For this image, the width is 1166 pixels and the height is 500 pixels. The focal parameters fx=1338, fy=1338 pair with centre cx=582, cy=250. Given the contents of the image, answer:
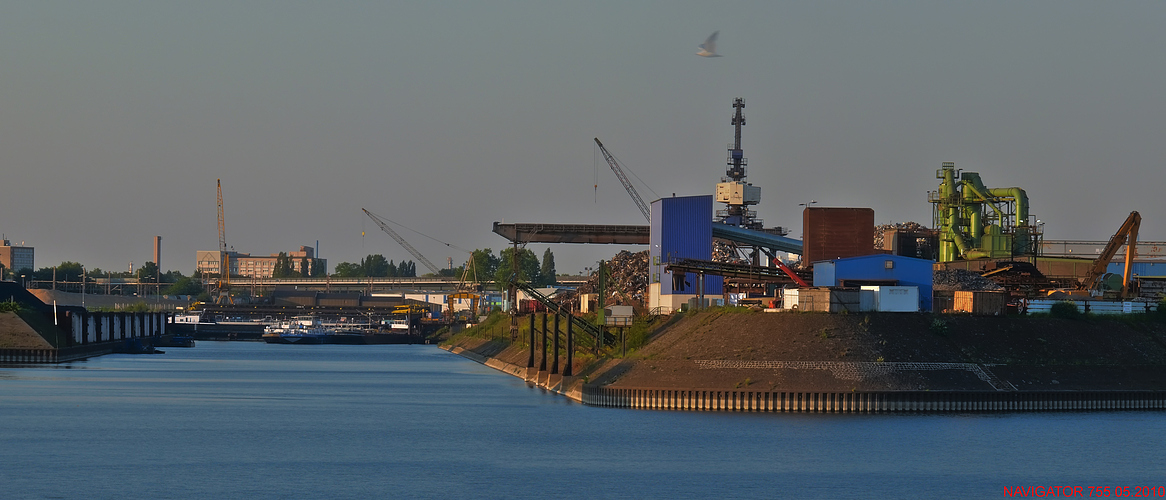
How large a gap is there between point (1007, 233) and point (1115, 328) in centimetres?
5517

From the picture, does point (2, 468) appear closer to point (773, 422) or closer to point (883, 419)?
point (773, 422)

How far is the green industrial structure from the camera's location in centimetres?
15450

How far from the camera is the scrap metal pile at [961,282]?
382 feet

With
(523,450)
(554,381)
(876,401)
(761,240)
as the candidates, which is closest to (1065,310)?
(876,401)

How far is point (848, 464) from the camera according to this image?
64875 millimetres

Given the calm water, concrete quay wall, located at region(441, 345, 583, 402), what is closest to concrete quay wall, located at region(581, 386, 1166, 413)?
the calm water

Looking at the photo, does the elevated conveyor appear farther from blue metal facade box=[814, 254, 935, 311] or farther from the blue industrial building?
blue metal facade box=[814, 254, 935, 311]

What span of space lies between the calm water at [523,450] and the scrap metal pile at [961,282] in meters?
29.1

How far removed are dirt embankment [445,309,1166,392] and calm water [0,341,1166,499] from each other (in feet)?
13.3

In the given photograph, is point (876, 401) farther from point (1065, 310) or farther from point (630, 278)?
point (630, 278)

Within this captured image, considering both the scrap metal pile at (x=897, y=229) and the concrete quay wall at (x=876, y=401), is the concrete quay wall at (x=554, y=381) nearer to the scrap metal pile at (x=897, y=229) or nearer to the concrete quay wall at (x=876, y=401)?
the concrete quay wall at (x=876, y=401)

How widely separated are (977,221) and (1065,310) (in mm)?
56827

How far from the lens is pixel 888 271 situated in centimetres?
10681

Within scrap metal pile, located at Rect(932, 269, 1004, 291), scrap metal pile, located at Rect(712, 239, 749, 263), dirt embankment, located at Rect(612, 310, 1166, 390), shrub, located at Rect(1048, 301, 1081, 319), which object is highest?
scrap metal pile, located at Rect(712, 239, 749, 263)
